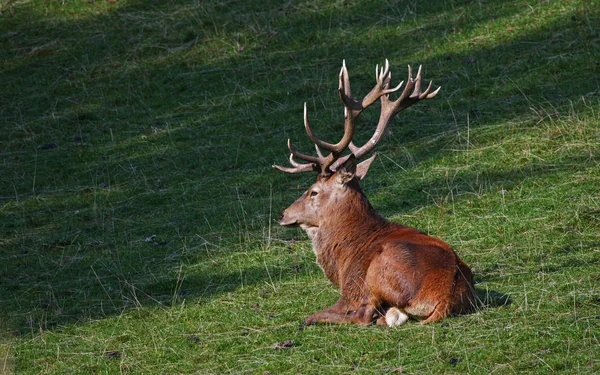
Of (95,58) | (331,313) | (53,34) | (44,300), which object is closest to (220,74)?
(95,58)

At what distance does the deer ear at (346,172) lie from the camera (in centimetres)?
762

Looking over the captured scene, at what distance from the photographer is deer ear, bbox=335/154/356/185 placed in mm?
7621

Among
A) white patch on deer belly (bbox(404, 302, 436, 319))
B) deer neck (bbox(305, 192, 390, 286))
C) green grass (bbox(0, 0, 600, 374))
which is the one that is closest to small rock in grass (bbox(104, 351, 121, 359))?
green grass (bbox(0, 0, 600, 374))

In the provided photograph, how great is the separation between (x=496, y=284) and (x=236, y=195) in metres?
3.97

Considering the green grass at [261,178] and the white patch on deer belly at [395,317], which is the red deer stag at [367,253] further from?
the green grass at [261,178]

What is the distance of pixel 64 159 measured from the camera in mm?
12477

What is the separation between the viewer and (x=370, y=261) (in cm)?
722

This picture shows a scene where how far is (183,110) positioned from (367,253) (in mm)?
6502

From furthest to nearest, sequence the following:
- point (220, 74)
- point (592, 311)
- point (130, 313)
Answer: point (220, 74), point (130, 313), point (592, 311)

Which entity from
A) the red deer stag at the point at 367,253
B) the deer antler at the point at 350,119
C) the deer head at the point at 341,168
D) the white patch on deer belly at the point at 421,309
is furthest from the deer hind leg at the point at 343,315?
the deer antler at the point at 350,119

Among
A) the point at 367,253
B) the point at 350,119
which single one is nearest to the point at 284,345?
the point at 367,253

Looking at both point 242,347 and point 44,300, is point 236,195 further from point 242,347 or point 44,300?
point 242,347

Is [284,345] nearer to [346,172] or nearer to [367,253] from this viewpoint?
[367,253]

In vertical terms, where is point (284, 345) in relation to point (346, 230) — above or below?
below
